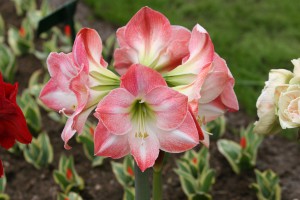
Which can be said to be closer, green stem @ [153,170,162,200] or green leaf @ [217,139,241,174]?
green stem @ [153,170,162,200]

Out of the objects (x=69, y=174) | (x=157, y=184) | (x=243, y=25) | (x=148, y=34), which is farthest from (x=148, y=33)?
(x=243, y=25)

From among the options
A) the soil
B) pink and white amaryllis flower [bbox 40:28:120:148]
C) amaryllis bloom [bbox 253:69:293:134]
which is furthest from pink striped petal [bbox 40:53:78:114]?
the soil

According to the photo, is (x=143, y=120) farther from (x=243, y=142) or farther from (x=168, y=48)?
(x=243, y=142)

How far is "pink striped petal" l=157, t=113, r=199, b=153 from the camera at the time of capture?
5.32 ft

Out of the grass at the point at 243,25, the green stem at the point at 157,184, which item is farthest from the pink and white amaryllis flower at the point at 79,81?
the grass at the point at 243,25

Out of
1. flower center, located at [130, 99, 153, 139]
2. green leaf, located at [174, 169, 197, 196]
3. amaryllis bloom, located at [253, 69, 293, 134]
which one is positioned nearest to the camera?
flower center, located at [130, 99, 153, 139]

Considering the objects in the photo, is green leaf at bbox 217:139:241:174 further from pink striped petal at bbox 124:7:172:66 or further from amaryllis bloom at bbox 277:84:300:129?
pink striped petal at bbox 124:7:172:66

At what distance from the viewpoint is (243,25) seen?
486 cm

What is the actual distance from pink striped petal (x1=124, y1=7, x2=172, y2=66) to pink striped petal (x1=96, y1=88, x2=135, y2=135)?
0.59 feet

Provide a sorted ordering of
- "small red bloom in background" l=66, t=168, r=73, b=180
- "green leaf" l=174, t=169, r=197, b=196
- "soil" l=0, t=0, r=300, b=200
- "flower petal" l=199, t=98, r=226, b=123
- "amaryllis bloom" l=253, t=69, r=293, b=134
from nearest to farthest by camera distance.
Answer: "flower petal" l=199, t=98, r=226, b=123 → "amaryllis bloom" l=253, t=69, r=293, b=134 → "green leaf" l=174, t=169, r=197, b=196 → "small red bloom in background" l=66, t=168, r=73, b=180 → "soil" l=0, t=0, r=300, b=200

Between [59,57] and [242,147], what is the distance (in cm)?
168

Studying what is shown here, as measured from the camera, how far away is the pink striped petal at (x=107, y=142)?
1.65m

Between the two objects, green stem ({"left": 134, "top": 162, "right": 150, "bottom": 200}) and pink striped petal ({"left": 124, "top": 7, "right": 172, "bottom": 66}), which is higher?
pink striped petal ({"left": 124, "top": 7, "right": 172, "bottom": 66})

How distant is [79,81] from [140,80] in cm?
15
